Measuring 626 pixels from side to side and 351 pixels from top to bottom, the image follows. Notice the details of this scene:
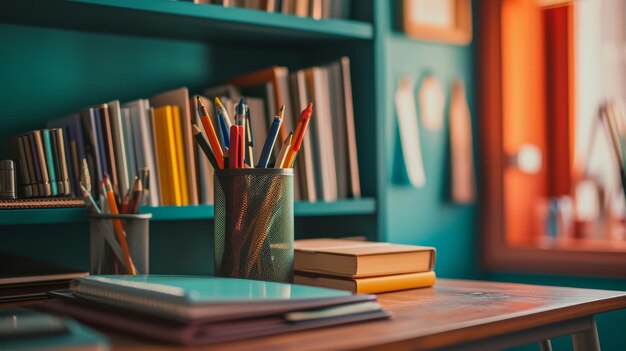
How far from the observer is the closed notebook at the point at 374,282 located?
3.98 ft

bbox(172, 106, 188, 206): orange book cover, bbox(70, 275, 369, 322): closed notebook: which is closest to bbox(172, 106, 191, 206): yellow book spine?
bbox(172, 106, 188, 206): orange book cover

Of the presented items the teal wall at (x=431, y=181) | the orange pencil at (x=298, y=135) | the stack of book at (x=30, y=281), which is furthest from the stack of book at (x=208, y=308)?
the teal wall at (x=431, y=181)

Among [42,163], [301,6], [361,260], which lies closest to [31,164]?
[42,163]

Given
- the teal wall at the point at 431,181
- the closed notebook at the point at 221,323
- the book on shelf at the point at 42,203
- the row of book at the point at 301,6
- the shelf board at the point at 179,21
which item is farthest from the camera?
the teal wall at the point at 431,181

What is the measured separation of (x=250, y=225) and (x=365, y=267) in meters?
0.21

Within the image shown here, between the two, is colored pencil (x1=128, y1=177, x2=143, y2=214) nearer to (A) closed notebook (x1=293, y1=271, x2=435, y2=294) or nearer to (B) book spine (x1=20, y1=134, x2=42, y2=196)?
(B) book spine (x1=20, y1=134, x2=42, y2=196)

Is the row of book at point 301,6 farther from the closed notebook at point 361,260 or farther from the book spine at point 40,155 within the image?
the closed notebook at point 361,260

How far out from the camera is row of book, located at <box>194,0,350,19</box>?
5.24 ft

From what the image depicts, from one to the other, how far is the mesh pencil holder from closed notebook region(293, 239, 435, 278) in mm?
126

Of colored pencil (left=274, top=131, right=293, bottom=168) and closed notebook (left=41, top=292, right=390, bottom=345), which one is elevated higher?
colored pencil (left=274, top=131, right=293, bottom=168)

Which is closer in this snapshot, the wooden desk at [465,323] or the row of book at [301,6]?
the wooden desk at [465,323]

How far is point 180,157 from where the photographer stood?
1474 millimetres

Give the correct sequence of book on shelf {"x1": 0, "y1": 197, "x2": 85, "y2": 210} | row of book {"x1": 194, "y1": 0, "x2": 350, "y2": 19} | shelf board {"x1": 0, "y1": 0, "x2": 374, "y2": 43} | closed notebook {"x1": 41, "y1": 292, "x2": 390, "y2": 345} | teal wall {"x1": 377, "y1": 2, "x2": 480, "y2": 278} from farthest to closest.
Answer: teal wall {"x1": 377, "y1": 2, "x2": 480, "y2": 278} → row of book {"x1": 194, "y1": 0, "x2": 350, "y2": 19} → shelf board {"x1": 0, "y1": 0, "x2": 374, "y2": 43} → book on shelf {"x1": 0, "y1": 197, "x2": 85, "y2": 210} → closed notebook {"x1": 41, "y1": 292, "x2": 390, "y2": 345}

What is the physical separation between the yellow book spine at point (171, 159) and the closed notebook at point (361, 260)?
0.26 m
